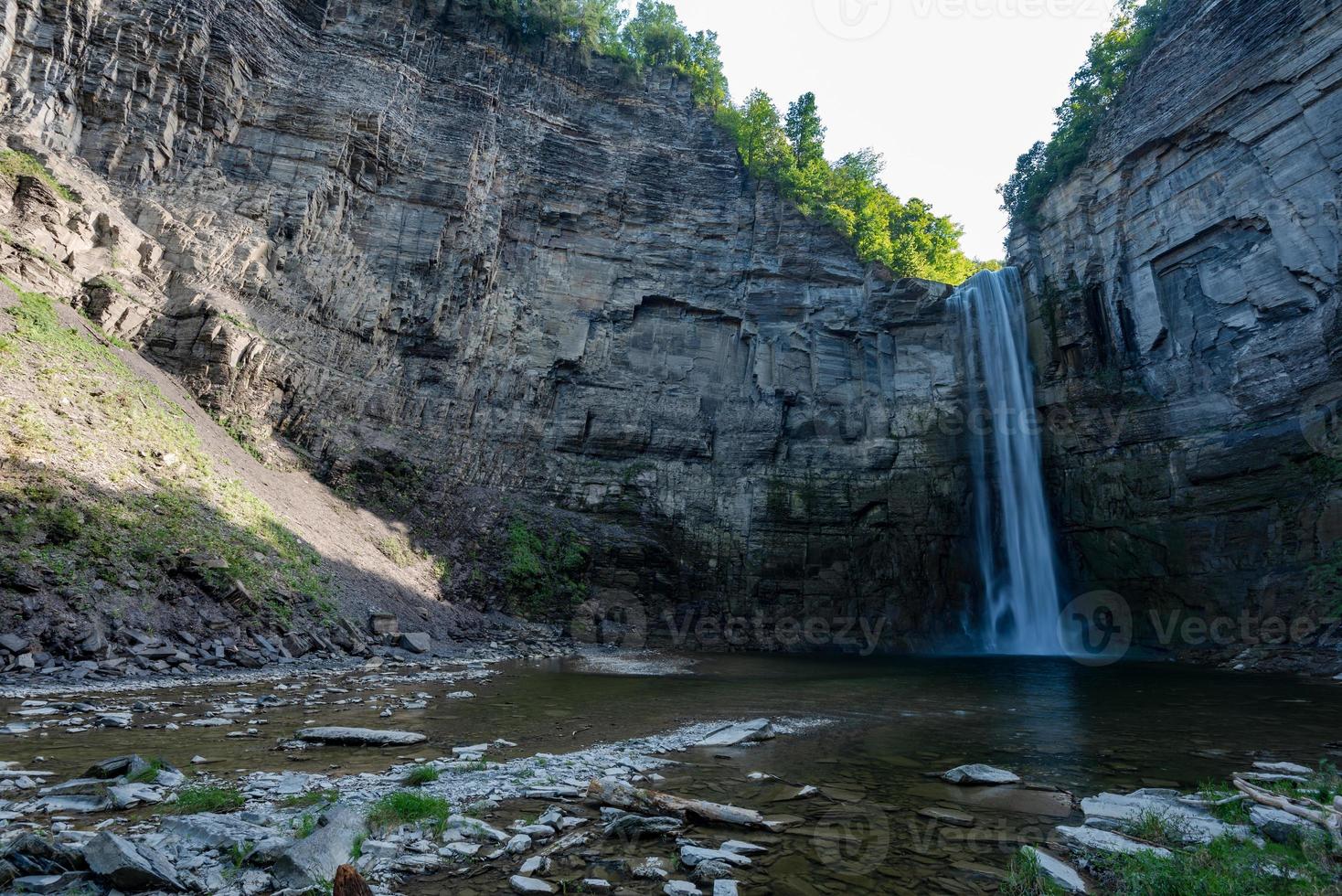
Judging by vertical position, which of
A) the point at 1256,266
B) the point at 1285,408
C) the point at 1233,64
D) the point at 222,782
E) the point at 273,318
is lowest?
the point at 222,782

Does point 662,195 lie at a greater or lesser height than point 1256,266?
greater

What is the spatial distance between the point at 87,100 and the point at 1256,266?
138 ft

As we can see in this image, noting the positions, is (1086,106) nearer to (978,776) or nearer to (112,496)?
(978,776)

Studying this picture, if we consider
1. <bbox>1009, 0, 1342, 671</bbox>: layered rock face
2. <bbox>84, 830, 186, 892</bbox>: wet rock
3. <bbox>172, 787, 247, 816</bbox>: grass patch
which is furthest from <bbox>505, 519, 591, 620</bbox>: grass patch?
<bbox>84, 830, 186, 892</bbox>: wet rock

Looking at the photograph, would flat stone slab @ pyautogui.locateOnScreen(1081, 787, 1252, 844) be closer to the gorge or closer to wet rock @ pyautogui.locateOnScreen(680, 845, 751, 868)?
the gorge

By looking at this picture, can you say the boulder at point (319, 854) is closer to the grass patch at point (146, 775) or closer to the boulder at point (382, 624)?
the grass patch at point (146, 775)

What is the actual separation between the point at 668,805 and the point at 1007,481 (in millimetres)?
28503

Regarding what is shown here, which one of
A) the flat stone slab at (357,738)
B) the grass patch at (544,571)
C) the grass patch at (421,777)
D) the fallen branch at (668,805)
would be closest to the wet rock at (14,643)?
the flat stone slab at (357,738)

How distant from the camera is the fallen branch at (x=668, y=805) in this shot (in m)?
4.60

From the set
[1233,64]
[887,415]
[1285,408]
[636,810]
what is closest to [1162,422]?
[1285,408]

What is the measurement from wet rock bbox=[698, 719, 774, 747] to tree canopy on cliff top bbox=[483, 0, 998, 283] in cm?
3042

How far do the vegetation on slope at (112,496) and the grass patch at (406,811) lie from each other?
30.5 ft

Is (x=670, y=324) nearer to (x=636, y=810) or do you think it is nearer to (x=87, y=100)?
(x=87, y=100)

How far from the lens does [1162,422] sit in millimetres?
24391
